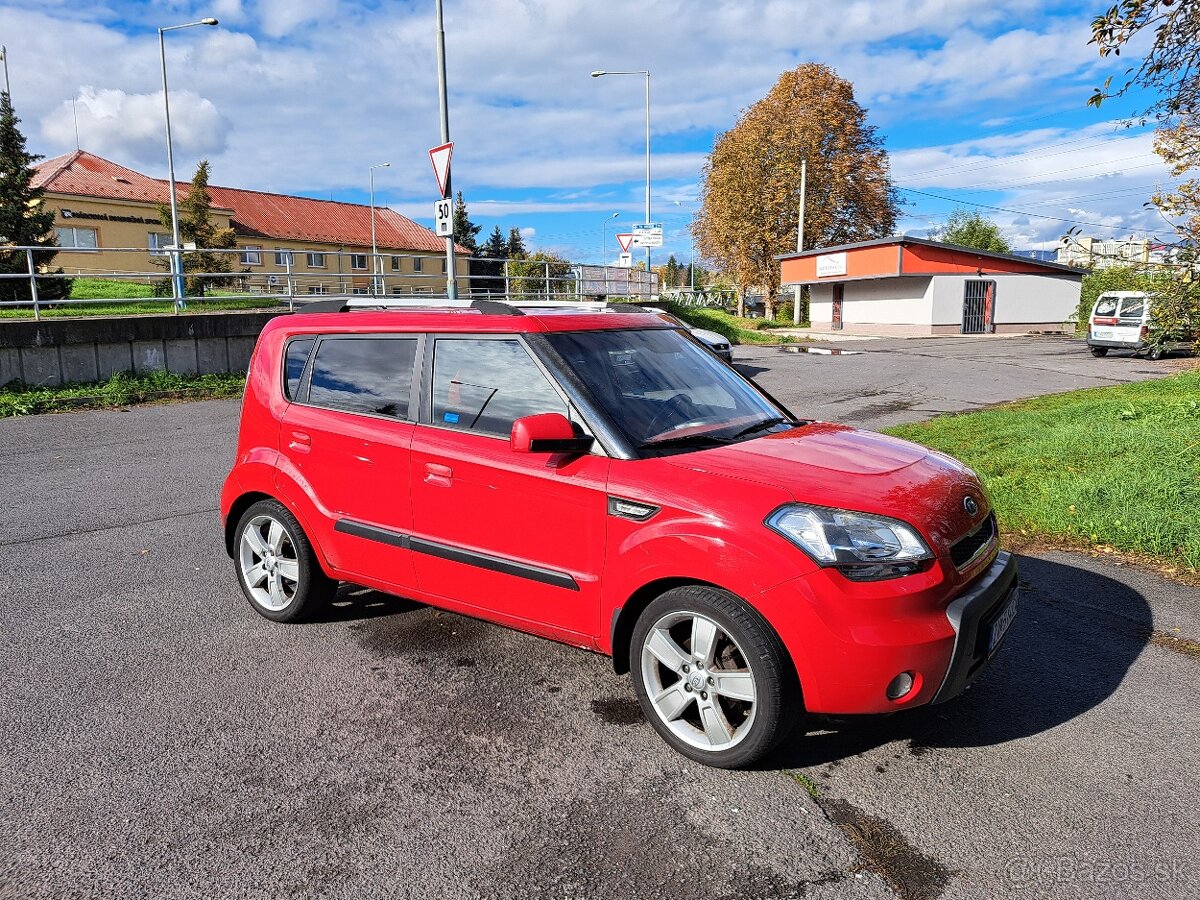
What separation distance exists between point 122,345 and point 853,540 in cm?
1353

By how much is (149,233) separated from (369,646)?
5364 cm

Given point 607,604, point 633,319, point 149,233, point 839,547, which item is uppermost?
point 149,233

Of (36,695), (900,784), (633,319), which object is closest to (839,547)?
(900,784)

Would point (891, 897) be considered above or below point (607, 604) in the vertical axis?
below

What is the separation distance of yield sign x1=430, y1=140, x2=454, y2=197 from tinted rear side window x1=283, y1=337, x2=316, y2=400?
7.63 m

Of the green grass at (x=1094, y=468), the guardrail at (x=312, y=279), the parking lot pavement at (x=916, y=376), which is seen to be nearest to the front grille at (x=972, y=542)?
the green grass at (x=1094, y=468)

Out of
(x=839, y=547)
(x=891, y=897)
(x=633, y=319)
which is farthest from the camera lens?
(x=633, y=319)

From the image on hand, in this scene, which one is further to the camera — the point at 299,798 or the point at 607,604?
the point at 607,604

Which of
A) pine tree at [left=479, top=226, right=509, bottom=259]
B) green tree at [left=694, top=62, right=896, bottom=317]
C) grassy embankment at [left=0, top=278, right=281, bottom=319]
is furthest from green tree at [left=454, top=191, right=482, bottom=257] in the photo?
grassy embankment at [left=0, top=278, right=281, bottom=319]

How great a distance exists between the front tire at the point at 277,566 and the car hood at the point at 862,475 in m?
2.23

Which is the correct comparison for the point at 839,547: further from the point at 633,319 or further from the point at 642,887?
the point at 633,319

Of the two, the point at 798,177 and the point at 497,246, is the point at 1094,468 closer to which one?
the point at 798,177

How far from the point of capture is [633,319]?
4.33 meters

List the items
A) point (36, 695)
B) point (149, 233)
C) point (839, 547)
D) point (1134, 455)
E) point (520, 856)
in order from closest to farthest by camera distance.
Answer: point (520, 856) → point (839, 547) → point (36, 695) → point (1134, 455) → point (149, 233)
